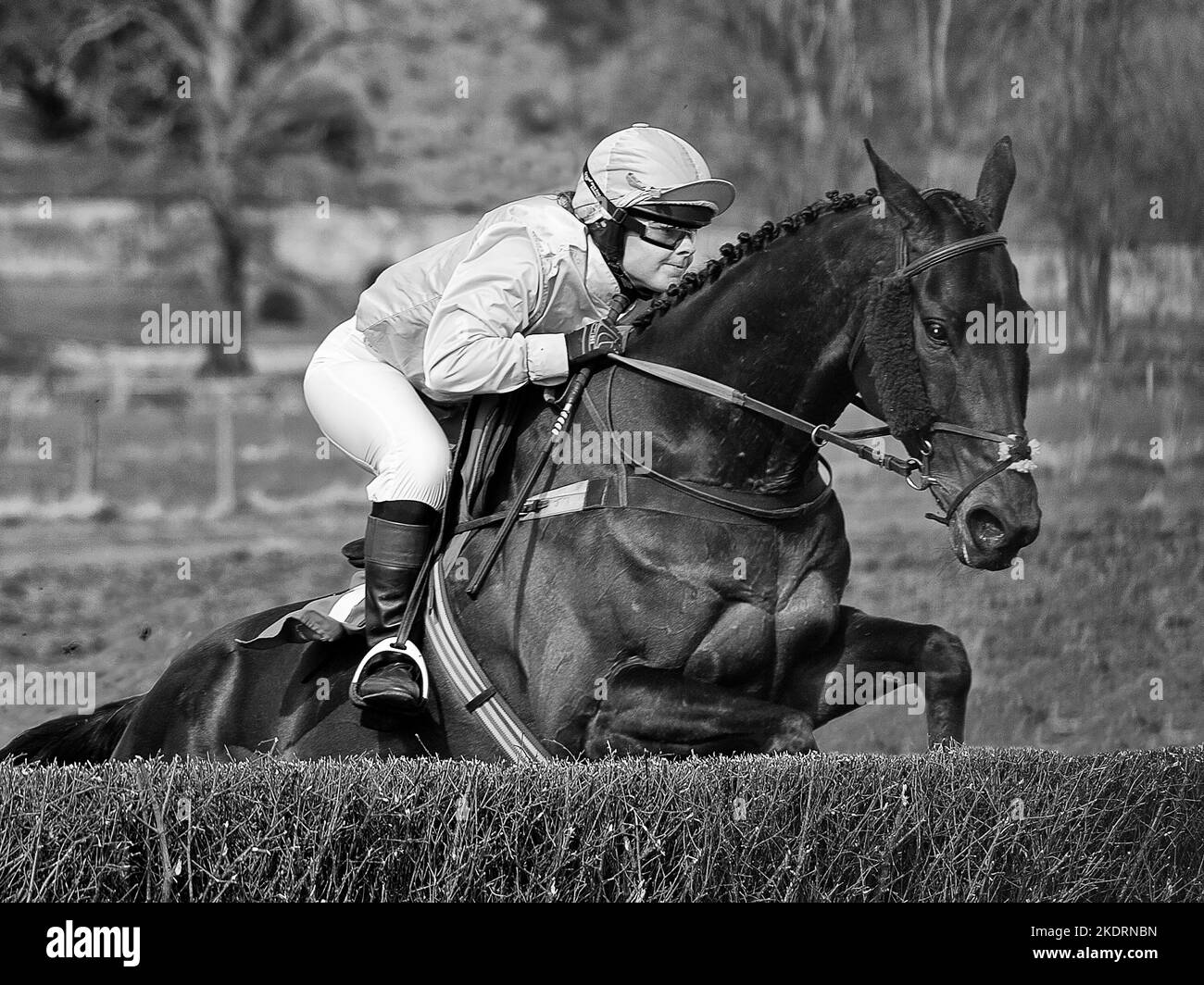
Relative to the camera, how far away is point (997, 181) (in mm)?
3803

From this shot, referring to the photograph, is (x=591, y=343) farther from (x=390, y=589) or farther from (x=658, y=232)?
(x=390, y=589)

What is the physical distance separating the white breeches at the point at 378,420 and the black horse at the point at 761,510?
20cm

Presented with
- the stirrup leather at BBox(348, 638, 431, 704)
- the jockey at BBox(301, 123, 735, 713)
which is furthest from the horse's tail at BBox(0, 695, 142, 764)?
the stirrup leather at BBox(348, 638, 431, 704)

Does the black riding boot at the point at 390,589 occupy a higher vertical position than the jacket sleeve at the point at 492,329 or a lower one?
lower

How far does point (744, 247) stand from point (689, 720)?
111cm

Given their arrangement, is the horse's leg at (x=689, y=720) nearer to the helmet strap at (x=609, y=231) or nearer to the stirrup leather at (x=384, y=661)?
the stirrup leather at (x=384, y=661)

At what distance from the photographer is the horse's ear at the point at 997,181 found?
3.78 m

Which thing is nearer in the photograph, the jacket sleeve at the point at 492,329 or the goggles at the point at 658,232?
the jacket sleeve at the point at 492,329

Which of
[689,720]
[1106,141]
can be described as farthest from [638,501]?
[1106,141]

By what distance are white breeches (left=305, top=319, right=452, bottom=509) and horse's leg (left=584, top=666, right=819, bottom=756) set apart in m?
0.67

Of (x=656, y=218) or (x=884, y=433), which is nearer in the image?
(x=884, y=433)

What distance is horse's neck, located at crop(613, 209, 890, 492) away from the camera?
3.77m

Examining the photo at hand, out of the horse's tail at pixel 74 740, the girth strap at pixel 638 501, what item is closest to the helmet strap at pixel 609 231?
the girth strap at pixel 638 501
